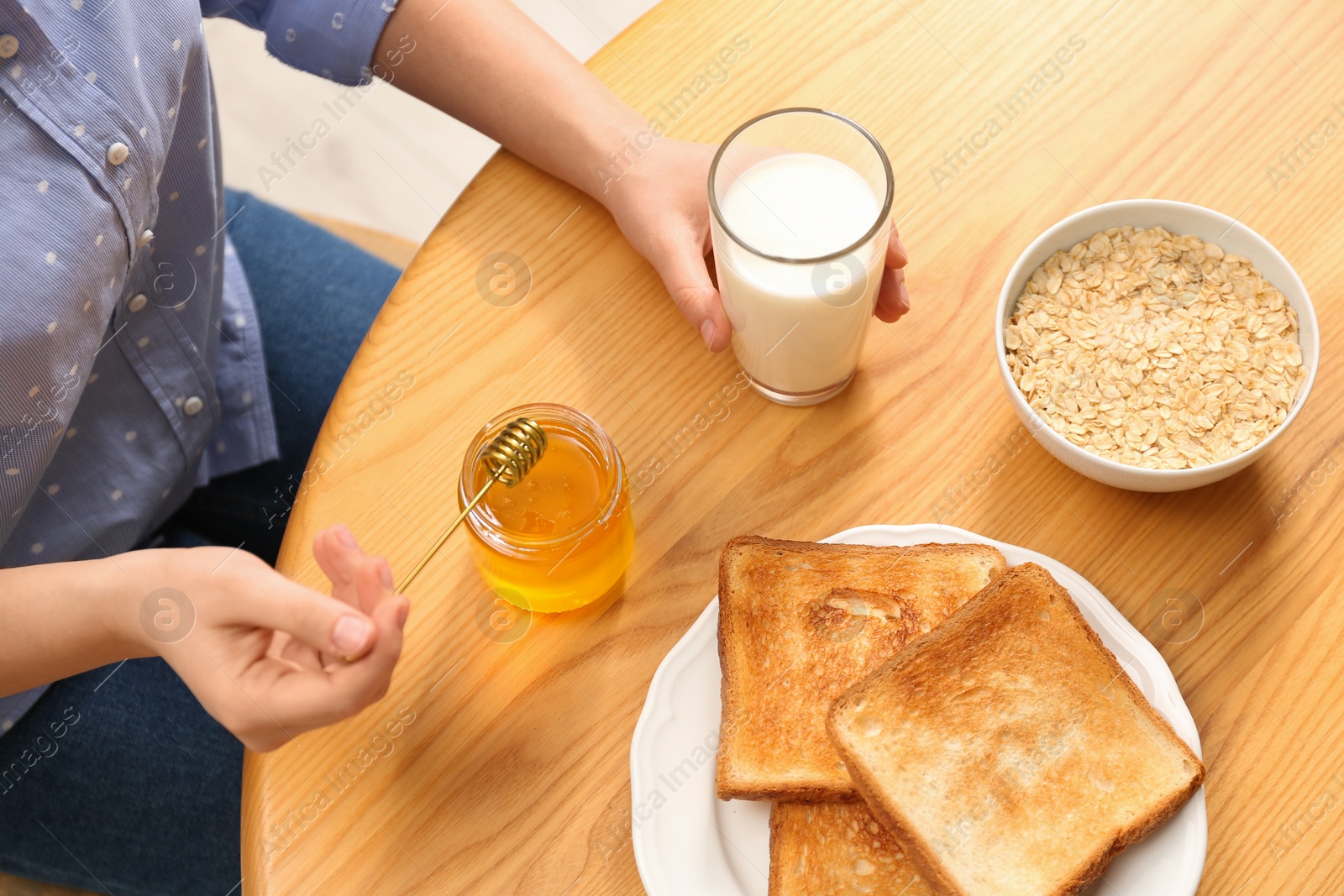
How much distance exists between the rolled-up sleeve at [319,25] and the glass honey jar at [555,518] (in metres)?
0.40

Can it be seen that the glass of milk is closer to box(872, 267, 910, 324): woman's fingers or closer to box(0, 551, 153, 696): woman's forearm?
box(872, 267, 910, 324): woman's fingers

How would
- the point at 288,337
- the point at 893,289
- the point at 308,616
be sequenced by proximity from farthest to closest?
1. the point at 288,337
2. the point at 893,289
3. the point at 308,616

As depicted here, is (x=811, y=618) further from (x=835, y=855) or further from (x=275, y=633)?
(x=275, y=633)

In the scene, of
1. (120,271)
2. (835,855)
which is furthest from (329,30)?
(835,855)

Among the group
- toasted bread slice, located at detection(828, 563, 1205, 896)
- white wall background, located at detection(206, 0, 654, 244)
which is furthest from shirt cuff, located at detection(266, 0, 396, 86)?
white wall background, located at detection(206, 0, 654, 244)

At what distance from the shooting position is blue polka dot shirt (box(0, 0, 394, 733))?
2.46 ft

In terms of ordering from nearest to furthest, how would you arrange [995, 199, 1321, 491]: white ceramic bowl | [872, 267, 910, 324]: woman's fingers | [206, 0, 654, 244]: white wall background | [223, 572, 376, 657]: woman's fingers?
[223, 572, 376, 657]: woman's fingers, [995, 199, 1321, 491]: white ceramic bowl, [872, 267, 910, 324]: woman's fingers, [206, 0, 654, 244]: white wall background

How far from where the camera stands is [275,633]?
2.39ft

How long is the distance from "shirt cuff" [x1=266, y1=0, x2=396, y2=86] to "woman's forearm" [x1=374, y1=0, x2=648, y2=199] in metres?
0.02

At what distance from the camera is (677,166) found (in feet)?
2.94

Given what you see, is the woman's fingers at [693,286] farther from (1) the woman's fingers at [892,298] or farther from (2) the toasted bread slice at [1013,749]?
(2) the toasted bread slice at [1013,749]

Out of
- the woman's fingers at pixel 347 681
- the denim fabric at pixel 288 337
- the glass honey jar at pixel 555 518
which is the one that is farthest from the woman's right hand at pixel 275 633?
the denim fabric at pixel 288 337

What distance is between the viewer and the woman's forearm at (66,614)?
0.75 metres

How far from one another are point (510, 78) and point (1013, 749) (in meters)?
0.72
